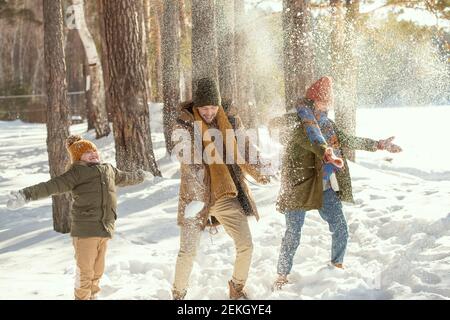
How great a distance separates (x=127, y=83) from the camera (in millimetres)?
9719

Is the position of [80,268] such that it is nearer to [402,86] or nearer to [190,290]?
[190,290]

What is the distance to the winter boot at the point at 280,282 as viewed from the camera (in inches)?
214

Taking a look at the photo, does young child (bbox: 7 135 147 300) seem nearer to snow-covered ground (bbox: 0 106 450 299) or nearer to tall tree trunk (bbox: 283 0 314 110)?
snow-covered ground (bbox: 0 106 450 299)

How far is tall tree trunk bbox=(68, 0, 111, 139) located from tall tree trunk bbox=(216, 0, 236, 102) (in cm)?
390

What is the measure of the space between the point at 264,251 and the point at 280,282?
120 cm

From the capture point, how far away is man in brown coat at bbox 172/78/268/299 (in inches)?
186

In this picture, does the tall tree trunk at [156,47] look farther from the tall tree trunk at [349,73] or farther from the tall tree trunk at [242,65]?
the tall tree trunk at [349,73]

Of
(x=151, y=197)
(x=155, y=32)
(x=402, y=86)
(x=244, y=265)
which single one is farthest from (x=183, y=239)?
(x=402, y=86)

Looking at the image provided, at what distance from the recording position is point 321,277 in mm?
5574

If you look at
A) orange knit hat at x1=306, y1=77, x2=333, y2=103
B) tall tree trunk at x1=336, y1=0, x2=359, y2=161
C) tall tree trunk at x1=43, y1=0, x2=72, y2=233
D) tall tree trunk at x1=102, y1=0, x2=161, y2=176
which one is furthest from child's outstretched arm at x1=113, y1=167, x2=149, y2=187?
tall tree trunk at x1=336, y1=0, x2=359, y2=161

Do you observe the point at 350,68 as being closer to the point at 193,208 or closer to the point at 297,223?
the point at 297,223

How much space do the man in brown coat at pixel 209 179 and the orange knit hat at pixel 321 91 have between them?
2.78 ft

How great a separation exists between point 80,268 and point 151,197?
457cm

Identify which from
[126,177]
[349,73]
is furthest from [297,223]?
[349,73]
